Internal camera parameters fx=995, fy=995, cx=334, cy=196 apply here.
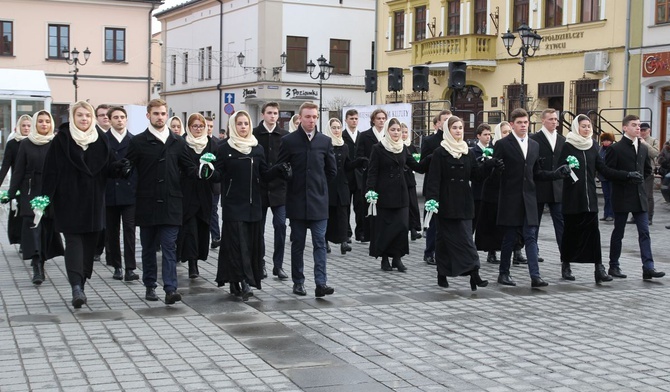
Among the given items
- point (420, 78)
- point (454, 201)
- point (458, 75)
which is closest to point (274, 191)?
point (454, 201)

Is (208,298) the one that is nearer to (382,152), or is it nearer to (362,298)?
(362,298)

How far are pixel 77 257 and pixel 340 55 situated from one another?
45963 millimetres

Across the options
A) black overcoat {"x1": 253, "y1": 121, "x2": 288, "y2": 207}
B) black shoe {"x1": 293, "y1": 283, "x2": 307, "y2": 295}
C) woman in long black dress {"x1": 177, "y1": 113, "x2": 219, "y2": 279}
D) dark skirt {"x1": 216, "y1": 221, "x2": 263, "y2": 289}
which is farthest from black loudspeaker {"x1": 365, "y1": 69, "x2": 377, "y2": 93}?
dark skirt {"x1": 216, "y1": 221, "x2": 263, "y2": 289}

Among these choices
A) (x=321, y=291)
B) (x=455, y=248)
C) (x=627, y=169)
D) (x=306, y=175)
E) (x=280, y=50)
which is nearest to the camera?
(x=321, y=291)

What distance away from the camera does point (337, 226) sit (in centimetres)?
1335

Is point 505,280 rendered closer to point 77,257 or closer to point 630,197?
point 630,197

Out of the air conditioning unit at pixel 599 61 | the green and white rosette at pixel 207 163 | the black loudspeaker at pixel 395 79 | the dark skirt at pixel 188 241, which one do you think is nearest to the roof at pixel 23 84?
the black loudspeaker at pixel 395 79

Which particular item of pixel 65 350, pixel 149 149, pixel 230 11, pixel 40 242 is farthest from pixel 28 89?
pixel 230 11

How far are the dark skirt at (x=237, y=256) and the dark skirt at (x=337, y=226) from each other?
11.1ft

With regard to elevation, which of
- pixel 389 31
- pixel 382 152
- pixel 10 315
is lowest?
pixel 10 315

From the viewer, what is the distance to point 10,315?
8.88 m

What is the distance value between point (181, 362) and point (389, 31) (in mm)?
37923

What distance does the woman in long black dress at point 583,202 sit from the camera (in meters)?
11.2

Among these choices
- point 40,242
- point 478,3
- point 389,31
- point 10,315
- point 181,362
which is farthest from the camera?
point 389,31
